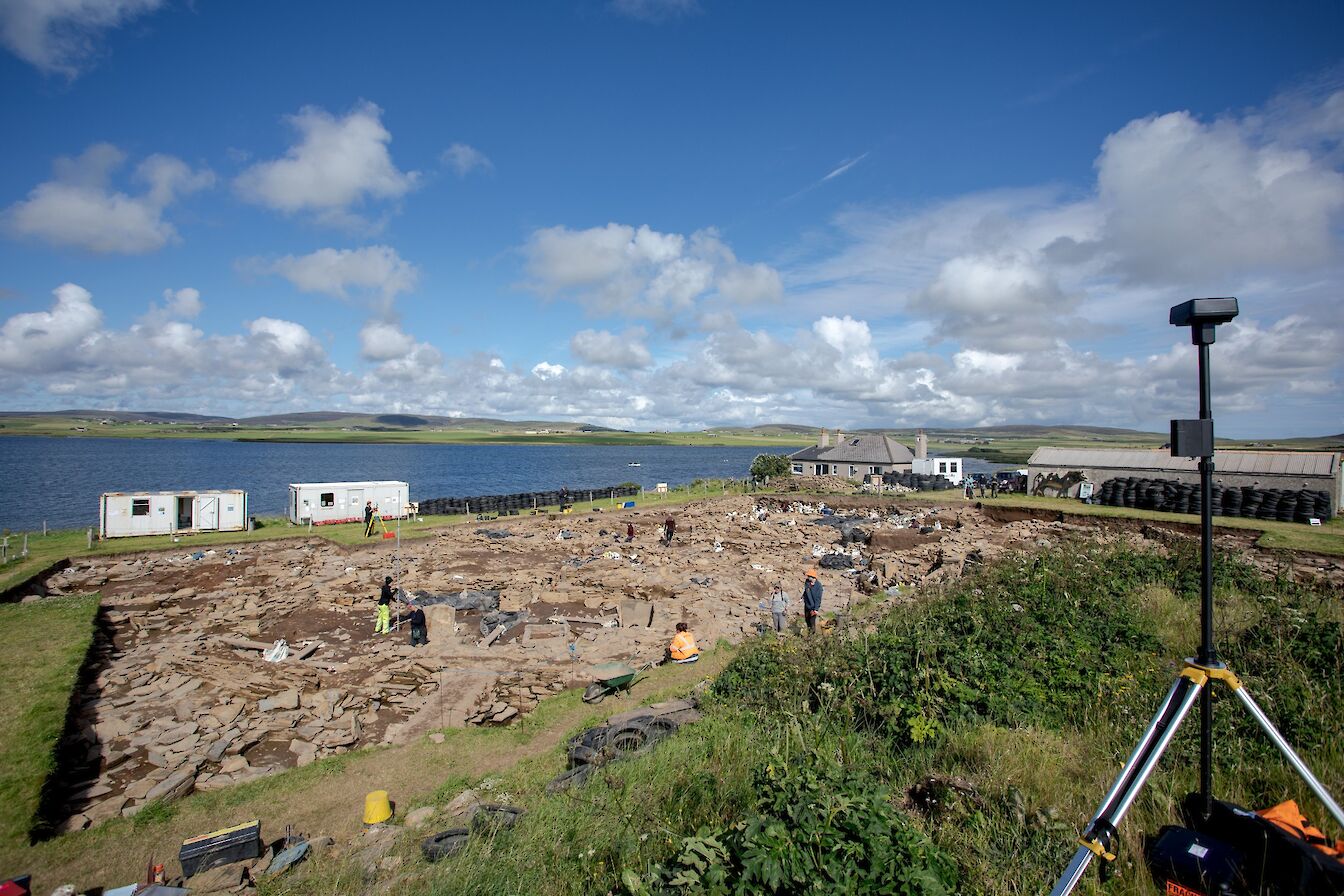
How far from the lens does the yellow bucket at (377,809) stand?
870 centimetres

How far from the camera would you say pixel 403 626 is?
18797 mm

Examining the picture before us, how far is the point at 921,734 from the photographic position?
6633mm

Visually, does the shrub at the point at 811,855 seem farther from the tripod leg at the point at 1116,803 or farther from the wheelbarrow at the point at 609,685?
the wheelbarrow at the point at 609,685

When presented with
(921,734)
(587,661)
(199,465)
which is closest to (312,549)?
(587,661)

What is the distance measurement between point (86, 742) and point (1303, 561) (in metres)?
33.7

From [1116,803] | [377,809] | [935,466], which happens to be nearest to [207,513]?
[377,809]

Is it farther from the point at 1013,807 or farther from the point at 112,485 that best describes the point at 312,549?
the point at 112,485

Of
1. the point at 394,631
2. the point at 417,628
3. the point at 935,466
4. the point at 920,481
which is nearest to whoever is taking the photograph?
the point at 417,628

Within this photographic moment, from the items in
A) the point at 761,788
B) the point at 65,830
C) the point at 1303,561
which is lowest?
the point at 65,830

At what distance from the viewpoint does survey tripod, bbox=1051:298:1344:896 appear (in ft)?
12.0

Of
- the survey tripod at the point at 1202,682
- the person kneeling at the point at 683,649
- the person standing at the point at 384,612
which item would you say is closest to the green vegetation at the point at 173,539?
the person standing at the point at 384,612

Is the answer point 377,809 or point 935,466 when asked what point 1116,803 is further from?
point 935,466

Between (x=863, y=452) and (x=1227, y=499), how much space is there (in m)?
30.5

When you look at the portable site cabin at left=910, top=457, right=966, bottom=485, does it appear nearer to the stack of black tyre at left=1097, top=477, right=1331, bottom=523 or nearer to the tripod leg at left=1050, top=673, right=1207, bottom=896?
the stack of black tyre at left=1097, top=477, right=1331, bottom=523
